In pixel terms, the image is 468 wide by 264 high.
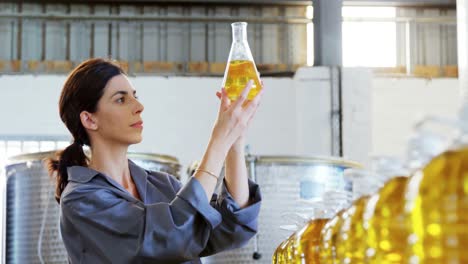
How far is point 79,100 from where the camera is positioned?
7.01 feet

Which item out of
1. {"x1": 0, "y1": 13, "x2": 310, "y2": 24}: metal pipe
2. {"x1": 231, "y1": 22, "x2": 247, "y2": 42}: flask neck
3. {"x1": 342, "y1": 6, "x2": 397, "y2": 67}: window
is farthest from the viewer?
{"x1": 342, "y1": 6, "x2": 397, "y2": 67}: window

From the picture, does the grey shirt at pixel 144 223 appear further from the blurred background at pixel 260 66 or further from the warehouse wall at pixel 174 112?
the warehouse wall at pixel 174 112

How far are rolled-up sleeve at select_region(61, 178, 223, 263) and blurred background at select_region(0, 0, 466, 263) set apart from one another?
466 centimetres

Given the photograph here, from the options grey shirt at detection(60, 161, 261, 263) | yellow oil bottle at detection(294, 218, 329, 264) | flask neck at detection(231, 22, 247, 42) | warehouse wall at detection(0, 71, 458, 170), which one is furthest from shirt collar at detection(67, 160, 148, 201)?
warehouse wall at detection(0, 71, 458, 170)

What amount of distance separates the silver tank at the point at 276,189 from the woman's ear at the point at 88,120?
243 cm

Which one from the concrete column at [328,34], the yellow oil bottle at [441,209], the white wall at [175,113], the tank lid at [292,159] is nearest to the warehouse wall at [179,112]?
the white wall at [175,113]

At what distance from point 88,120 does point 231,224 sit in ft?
1.44

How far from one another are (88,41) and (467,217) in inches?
316

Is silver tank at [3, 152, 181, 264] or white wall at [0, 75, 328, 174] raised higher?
white wall at [0, 75, 328, 174]

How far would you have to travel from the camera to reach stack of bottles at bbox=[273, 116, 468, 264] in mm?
659

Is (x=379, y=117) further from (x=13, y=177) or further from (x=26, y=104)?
→ (x=13, y=177)

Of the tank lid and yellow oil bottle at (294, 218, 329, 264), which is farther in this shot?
the tank lid

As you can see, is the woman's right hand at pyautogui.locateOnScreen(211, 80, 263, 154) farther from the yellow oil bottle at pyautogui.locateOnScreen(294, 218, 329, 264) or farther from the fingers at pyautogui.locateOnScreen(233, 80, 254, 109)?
the yellow oil bottle at pyautogui.locateOnScreen(294, 218, 329, 264)

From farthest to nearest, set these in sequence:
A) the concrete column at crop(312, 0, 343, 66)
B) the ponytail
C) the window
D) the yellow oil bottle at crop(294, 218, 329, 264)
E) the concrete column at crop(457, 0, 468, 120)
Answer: the window, the concrete column at crop(312, 0, 343, 66), the concrete column at crop(457, 0, 468, 120), the ponytail, the yellow oil bottle at crop(294, 218, 329, 264)
